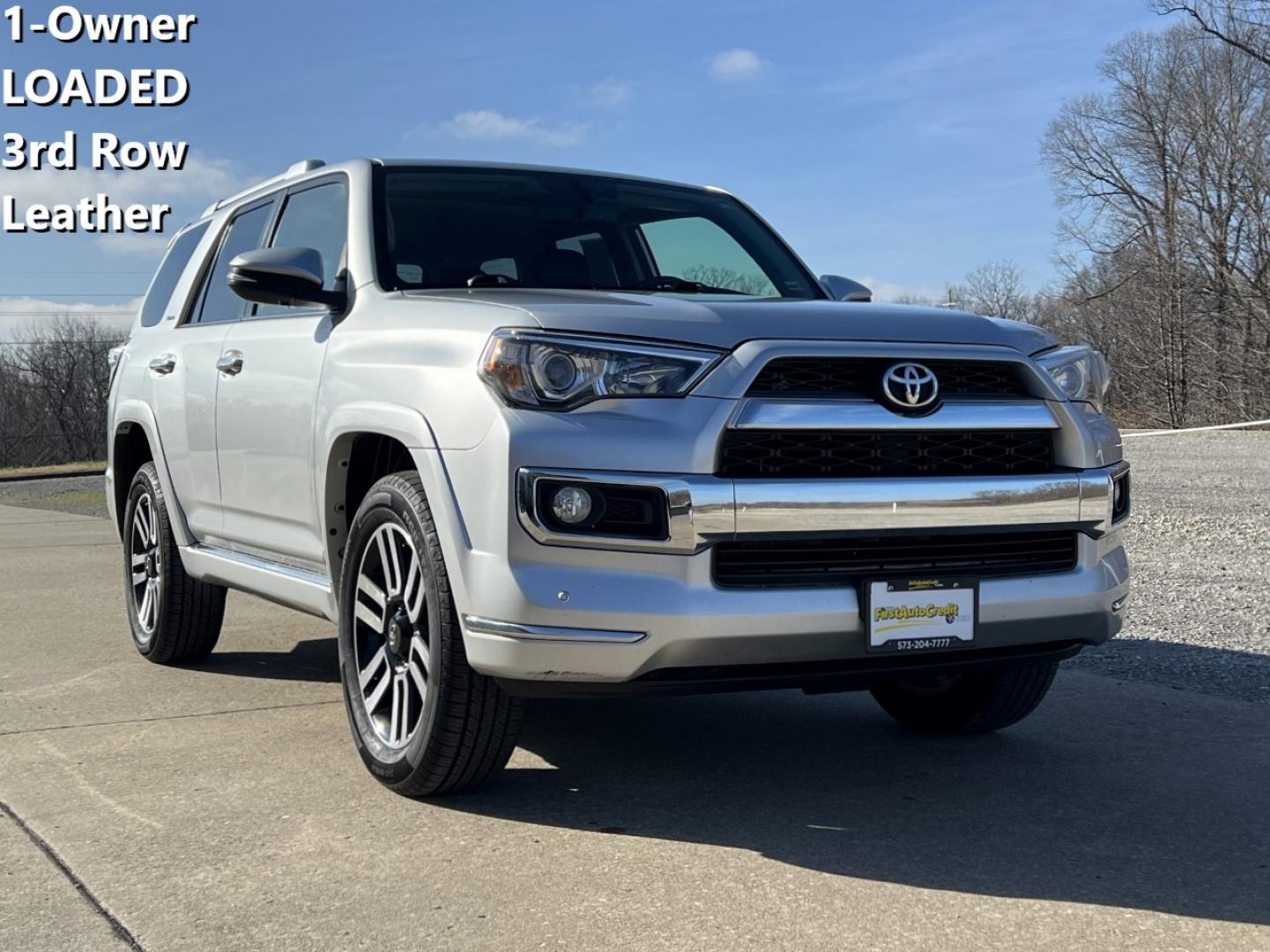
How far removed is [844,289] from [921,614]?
202 centimetres

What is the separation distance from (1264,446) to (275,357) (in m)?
18.5

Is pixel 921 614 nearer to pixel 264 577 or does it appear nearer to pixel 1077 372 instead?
pixel 1077 372

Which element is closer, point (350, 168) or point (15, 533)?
point (350, 168)

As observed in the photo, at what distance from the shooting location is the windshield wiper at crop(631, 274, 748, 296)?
16.0ft

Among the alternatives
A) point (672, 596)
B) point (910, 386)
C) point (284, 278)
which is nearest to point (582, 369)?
point (672, 596)

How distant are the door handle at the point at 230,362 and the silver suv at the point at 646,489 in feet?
1.31

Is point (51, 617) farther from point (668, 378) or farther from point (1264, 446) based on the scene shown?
point (1264, 446)

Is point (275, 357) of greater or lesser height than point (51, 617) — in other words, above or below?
above

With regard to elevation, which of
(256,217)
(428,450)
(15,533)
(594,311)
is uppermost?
(256,217)

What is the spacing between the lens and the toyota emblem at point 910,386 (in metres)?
3.66

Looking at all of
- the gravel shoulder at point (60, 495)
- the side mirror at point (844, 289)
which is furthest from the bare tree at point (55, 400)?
the side mirror at point (844, 289)

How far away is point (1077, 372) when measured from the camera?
407 cm

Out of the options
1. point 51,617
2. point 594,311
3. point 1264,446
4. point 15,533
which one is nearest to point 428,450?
point 594,311

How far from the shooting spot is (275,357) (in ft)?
16.0
